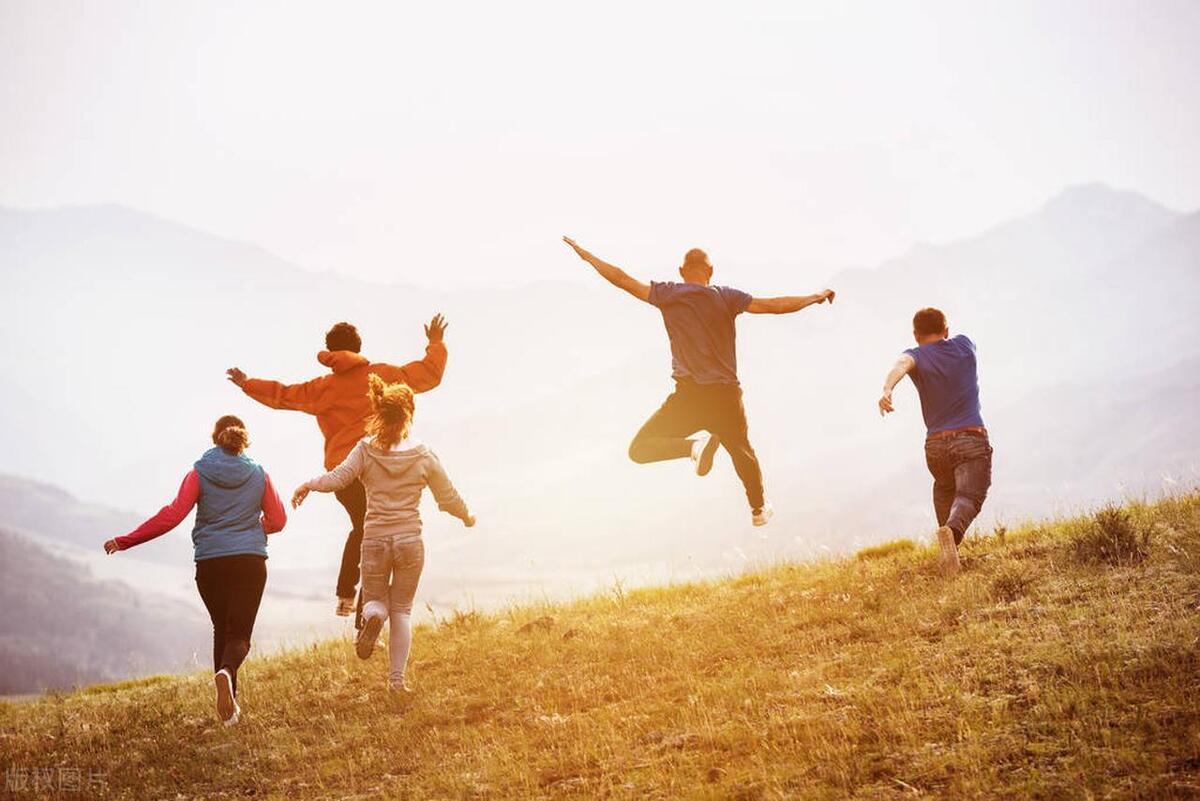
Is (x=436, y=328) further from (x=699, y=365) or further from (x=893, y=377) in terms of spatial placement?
(x=893, y=377)

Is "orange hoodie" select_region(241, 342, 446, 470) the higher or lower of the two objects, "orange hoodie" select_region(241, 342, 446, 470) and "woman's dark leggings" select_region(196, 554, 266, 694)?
the higher

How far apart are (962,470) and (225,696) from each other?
7.86 m

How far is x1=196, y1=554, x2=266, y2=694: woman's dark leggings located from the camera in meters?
10.6

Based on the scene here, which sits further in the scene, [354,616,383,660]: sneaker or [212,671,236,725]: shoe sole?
[212,671,236,725]: shoe sole

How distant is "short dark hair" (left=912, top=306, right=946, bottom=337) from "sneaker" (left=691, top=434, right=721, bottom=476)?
8.30ft

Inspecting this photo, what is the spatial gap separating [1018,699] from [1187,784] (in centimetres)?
167

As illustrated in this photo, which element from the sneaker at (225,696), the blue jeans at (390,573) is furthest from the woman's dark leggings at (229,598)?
the blue jeans at (390,573)

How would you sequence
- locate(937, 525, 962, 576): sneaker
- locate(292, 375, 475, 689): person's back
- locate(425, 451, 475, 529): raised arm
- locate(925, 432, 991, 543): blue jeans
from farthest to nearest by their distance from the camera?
1. locate(937, 525, 962, 576): sneaker
2. locate(925, 432, 991, 543): blue jeans
3. locate(425, 451, 475, 529): raised arm
4. locate(292, 375, 475, 689): person's back

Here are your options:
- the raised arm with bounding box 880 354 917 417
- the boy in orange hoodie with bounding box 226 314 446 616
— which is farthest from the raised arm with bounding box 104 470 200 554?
the raised arm with bounding box 880 354 917 417

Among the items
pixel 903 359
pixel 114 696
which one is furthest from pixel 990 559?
pixel 114 696

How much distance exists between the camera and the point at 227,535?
35.5ft

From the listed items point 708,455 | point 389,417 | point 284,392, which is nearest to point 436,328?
point 284,392

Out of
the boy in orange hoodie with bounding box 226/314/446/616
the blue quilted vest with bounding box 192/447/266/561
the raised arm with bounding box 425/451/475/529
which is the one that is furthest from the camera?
the boy in orange hoodie with bounding box 226/314/446/616

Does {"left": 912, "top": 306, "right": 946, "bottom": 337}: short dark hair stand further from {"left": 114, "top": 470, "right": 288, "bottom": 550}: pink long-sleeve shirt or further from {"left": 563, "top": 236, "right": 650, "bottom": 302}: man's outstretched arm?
{"left": 114, "top": 470, "right": 288, "bottom": 550}: pink long-sleeve shirt
